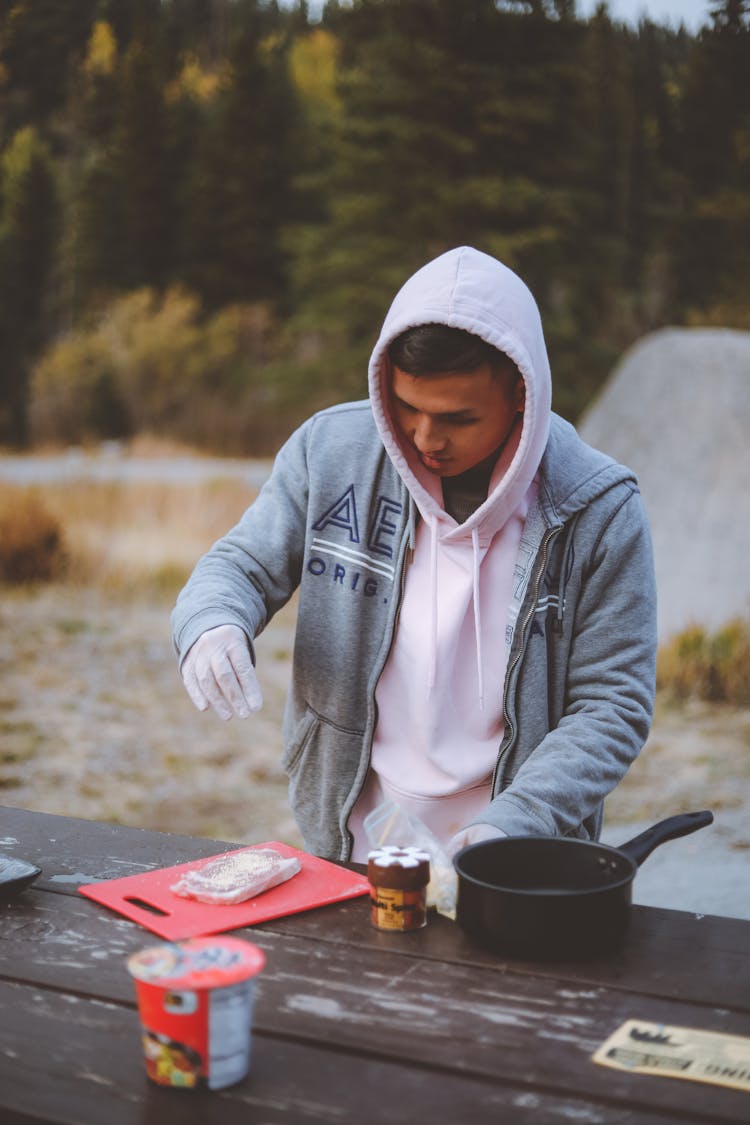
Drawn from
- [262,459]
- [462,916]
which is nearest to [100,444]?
[262,459]

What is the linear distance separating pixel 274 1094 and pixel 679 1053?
0.39 m

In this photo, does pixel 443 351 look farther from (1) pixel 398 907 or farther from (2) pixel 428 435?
(1) pixel 398 907

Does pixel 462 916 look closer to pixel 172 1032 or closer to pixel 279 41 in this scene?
pixel 172 1032

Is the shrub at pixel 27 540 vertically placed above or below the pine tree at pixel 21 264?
below

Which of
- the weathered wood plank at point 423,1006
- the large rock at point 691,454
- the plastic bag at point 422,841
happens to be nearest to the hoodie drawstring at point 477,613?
the plastic bag at point 422,841

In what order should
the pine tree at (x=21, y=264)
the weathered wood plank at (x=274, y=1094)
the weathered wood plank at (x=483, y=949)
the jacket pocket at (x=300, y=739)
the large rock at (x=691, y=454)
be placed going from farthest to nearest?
the pine tree at (x=21, y=264) → the large rock at (x=691, y=454) → the jacket pocket at (x=300, y=739) → the weathered wood plank at (x=483, y=949) → the weathered wood plank at (x=274, y=1094)

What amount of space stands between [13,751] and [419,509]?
392cm

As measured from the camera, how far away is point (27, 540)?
7.03 metres

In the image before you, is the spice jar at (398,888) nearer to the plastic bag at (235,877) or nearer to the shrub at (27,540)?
the plastic bag at (235,877)

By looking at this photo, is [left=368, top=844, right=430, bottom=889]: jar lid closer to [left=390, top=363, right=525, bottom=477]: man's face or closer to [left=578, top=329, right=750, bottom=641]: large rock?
[left=390, top=363, right=525, bottom=477]: man's face

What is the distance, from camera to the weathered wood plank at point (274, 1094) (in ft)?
3.42

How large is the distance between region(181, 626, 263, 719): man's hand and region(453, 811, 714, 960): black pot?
405 mm

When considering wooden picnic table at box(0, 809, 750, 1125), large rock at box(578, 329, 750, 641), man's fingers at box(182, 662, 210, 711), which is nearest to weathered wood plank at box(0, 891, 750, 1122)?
wooden picnic table at box(0, 809, 750, 1125)

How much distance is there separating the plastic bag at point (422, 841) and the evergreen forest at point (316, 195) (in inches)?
205
